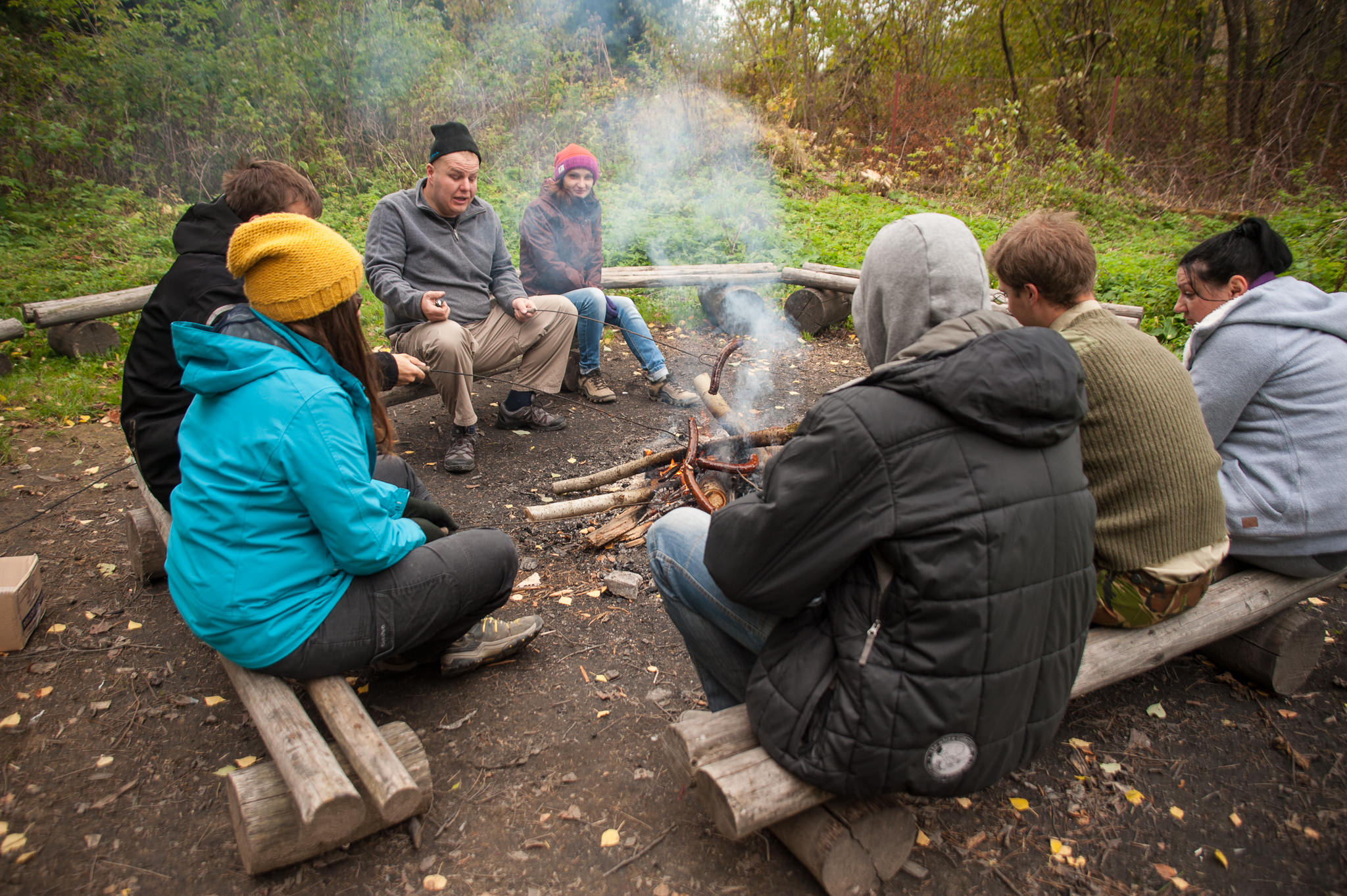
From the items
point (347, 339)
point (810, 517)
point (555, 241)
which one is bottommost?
point (810, 517)

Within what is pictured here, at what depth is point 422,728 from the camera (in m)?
2.55

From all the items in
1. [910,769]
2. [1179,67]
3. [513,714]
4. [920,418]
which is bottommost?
[513,714]

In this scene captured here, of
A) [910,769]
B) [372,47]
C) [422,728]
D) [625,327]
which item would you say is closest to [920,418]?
[910,769]

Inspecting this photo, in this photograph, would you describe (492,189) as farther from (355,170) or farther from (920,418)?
(920,418)

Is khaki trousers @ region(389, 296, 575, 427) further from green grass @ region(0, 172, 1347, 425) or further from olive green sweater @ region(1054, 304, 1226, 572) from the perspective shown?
olive green sweater @ region(1054, 304, 1226, 572)

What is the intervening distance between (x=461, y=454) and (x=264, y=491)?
2472mm

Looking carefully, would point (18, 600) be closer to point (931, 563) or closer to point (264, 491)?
point (264, 491)

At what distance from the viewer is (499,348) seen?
4.91 meters

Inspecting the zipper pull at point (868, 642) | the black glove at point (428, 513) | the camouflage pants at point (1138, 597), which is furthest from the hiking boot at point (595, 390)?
the zipper pull at point (868, 642)

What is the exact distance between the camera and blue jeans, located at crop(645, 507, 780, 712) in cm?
207

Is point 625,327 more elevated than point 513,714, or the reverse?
point 625,327

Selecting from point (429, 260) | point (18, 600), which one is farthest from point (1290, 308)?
point (18, 600)

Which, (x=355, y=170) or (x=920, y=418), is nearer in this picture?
(x=920, y=418)

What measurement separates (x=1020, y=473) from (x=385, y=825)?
6.36 feet
